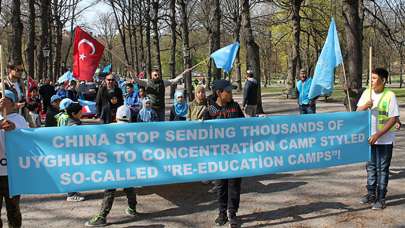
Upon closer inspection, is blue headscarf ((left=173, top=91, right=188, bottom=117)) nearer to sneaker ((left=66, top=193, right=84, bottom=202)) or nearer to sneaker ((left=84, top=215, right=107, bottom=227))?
sneaker ((left=66, top=193, right=84, bottom=202))

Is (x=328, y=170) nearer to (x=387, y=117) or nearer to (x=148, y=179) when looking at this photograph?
(x=387, y=117)

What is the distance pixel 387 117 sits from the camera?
6426 mm

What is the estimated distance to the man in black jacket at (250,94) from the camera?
46.7 ft

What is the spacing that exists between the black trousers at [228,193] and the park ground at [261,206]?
0.32 m

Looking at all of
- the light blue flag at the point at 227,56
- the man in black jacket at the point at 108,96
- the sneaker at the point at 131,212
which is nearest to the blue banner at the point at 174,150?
the sneaker at the point at 131,212

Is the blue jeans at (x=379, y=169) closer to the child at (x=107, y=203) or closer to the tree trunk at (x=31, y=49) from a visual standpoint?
the child at (x=107, y=203)

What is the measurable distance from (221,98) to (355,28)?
27.5 ft

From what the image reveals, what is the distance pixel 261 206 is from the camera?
686 cm

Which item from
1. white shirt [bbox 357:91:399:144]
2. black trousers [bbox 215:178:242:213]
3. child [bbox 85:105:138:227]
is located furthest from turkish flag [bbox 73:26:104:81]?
white shirt [bbox 357:91:399:144]

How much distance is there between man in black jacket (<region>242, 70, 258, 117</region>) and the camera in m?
14.2

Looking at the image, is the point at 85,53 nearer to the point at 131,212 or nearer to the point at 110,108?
the point at 110,108

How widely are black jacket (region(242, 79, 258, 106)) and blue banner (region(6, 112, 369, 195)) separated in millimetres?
7685

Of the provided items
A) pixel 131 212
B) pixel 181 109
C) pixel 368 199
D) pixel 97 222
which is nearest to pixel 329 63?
pixel 368 199

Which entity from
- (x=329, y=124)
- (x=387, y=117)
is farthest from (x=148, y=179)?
(x=387, y=117)
